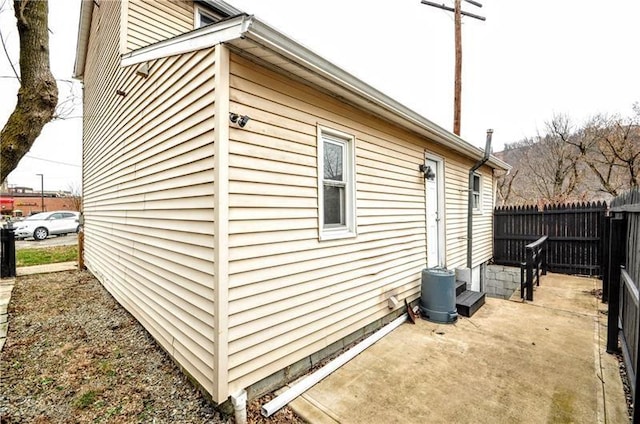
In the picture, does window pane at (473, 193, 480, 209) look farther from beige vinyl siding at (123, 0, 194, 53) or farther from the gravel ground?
beige vinyl siding at (123, 0, 194, 53)

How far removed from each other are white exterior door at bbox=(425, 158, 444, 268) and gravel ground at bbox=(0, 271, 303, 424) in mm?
3993

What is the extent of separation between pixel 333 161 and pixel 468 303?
10.2 ft

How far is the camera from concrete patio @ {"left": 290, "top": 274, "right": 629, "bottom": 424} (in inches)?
93.3

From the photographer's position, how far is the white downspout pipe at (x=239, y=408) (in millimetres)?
2291

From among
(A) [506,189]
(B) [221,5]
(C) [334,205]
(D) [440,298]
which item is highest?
(B) [221,5]

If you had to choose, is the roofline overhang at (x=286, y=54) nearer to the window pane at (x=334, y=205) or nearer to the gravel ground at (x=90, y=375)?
the window pane at (x=334, y=205)

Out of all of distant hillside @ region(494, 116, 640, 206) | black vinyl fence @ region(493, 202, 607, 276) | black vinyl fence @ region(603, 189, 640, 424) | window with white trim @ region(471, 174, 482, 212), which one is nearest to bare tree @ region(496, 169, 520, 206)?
distant hillside @ region(494, 116, 640, 206)

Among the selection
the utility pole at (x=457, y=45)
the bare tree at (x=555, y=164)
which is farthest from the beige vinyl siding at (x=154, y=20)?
the bare tree at (x=555, y=164)

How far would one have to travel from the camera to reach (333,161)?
352 cm

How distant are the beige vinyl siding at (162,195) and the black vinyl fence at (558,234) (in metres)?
8.41

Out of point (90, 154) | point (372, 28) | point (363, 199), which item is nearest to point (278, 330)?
point (363, 199)

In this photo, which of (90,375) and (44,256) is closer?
(90,375)

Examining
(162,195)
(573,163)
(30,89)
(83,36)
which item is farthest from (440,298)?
(573,163)

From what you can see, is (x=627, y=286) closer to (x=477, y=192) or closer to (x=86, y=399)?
(x=86, y=399)
